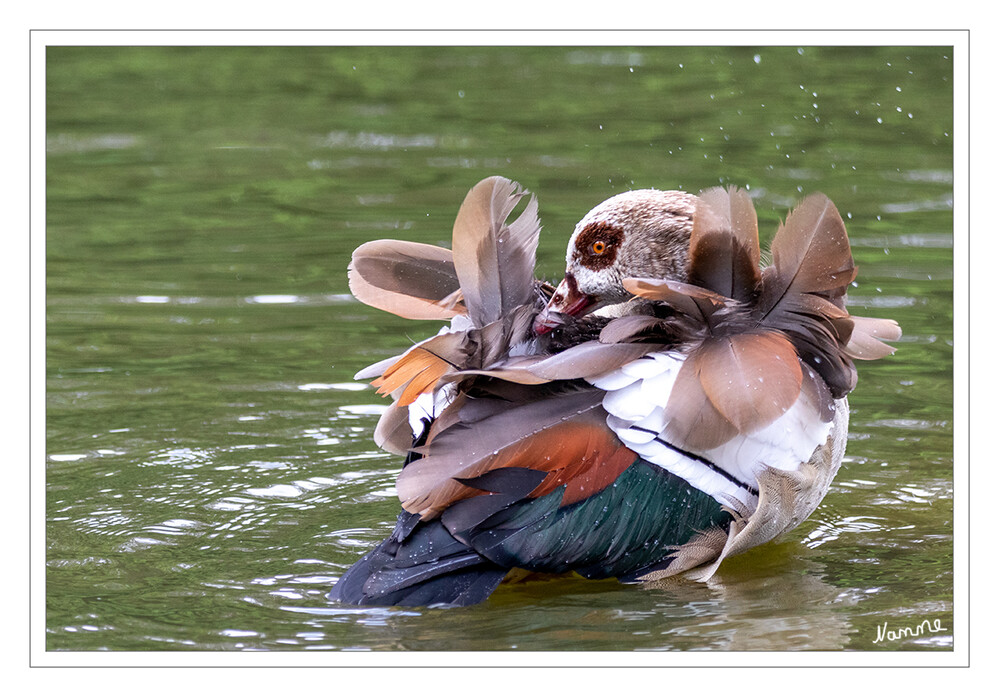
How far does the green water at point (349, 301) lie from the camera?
4.39 metres

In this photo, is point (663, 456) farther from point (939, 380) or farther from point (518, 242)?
point (939, 380)

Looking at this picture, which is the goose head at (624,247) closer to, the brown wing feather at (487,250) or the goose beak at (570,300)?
the goose beak at (570,300)

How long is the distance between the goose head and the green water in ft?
3.42

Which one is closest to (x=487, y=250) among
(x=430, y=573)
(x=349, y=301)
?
(x=430, y=573)

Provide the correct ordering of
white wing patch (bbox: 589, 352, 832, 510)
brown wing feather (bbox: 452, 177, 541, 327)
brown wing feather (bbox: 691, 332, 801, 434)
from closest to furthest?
brown wing feather (bbox: 691, 332, 801, 434) < white wing patch (bbox: 589, 352, 832, 510) < brown wing feather (bbox: 452, 177, 541, 327)

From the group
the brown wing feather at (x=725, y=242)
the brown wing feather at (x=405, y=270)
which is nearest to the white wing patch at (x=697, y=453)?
the brown wing feather at (x=725, y=242)

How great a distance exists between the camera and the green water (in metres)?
4.39

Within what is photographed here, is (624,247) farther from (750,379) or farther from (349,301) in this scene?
(349,301)

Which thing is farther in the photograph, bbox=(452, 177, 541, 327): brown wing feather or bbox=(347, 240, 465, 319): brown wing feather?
bbox=(347, 240, 465, 319): brown wing feather
